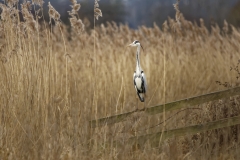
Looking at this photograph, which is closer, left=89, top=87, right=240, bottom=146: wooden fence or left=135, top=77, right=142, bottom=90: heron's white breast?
left=89, top=87, right=240, bottom=146: wooden fence

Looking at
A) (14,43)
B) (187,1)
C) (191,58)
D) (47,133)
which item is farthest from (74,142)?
(187,1)

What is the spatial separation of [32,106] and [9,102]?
0.63 feet

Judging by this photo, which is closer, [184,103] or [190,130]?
[190,130]

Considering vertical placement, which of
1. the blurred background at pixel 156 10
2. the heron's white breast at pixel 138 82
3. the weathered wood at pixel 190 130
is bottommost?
the weathered wood at pixel 190 130

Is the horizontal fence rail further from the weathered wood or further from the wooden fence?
the weathered wood

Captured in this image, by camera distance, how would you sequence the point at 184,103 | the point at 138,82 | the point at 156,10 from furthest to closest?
the point at 156,10 → the point at 138,82 → the point at 184,103

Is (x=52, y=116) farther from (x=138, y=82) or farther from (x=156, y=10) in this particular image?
(x=156, y=10)

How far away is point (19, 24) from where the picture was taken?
17.6 feet

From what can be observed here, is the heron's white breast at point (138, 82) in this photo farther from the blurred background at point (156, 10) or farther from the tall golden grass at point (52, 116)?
the blurred background at point (156, 10)

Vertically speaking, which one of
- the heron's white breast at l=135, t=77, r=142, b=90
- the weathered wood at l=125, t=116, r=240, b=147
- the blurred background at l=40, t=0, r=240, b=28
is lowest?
the weathered wood at l=125, t=116, r=240, b=147

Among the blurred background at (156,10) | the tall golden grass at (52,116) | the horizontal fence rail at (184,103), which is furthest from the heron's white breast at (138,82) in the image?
the blurred background at (156,10)

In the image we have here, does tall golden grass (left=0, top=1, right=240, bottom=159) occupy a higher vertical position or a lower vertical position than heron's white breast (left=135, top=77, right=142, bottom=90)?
lower

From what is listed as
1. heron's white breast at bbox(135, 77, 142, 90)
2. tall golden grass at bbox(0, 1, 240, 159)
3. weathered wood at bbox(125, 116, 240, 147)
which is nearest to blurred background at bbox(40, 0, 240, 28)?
heron's white breast at bbox(135, 77, 142, 90)

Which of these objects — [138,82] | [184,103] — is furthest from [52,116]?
[138,82]
